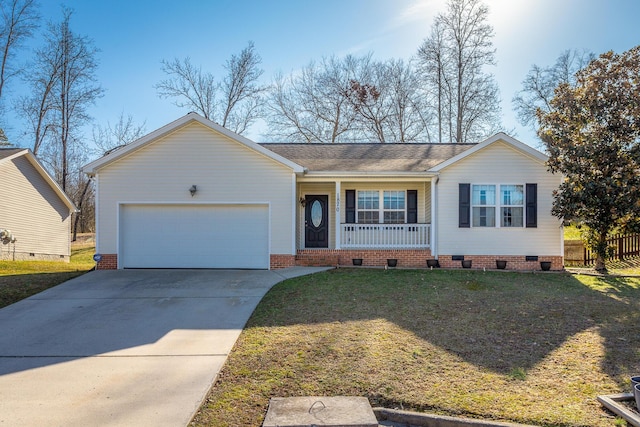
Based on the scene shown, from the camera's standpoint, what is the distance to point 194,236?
12109 mm

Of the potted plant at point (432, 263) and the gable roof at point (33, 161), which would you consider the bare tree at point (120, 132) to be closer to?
the gable roof at point (33, 161)

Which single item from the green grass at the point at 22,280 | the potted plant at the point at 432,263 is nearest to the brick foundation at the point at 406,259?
the potted plant at the point at 432,263

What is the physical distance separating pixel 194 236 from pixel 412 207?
7.20m

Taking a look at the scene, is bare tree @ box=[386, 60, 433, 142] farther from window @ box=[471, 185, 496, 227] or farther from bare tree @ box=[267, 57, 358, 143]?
window @ box=[471, 185, 496, 227]

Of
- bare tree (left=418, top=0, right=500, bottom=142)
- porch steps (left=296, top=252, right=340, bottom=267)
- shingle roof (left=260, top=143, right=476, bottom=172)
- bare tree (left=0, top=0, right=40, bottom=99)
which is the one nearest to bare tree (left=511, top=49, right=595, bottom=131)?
bare tree (left=418, top=0, right=500, bottom=142)

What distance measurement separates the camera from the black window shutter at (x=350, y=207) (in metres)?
13.6

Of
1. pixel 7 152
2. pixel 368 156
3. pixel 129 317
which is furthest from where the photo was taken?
pixel 7 152

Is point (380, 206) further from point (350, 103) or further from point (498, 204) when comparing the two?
point (350, 103)

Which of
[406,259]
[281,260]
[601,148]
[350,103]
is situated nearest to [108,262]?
[281,260]

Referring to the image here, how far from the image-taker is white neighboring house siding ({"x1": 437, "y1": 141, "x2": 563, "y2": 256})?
480 inches

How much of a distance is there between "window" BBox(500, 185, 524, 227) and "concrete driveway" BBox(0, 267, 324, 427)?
7.42 m

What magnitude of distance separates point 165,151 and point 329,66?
68.9 ft

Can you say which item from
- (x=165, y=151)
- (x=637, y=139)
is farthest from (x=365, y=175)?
(x=637, y=139)

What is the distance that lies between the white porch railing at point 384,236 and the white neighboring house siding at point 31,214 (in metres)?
14.4
